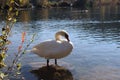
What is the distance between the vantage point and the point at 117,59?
45.3ft

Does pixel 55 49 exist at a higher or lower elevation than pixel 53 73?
higher

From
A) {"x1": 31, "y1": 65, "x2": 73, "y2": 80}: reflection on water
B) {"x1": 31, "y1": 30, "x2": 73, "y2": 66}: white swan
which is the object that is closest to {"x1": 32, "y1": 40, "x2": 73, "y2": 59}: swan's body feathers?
{"x1": 31, "y1": 30, "x2": 73, "y2": 66}: white swan

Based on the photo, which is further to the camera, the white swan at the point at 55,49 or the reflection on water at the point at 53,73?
the white swan at the point at 55,49

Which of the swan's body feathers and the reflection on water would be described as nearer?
the reflection on water

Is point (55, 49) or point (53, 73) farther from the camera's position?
point (55, 49)

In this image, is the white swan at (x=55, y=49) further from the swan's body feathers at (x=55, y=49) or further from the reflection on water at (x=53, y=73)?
the reflection on water at (x=53, y=73)

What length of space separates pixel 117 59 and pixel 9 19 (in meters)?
10.7

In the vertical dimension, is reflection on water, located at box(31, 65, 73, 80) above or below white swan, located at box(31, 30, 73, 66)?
below

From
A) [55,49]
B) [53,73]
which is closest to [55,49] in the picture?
[55,49]

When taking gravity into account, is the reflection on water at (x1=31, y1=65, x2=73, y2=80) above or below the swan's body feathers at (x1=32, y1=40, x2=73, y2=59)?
below

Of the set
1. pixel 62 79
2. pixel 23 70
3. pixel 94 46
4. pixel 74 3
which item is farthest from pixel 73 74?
pixel 74 3

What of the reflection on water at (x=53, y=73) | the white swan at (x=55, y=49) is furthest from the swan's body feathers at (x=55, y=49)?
the reflection on water at (x=53, y=73)

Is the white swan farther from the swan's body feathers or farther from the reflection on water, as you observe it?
the reflection on water

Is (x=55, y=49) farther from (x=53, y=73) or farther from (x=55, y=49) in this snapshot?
(x=53, y=73)
